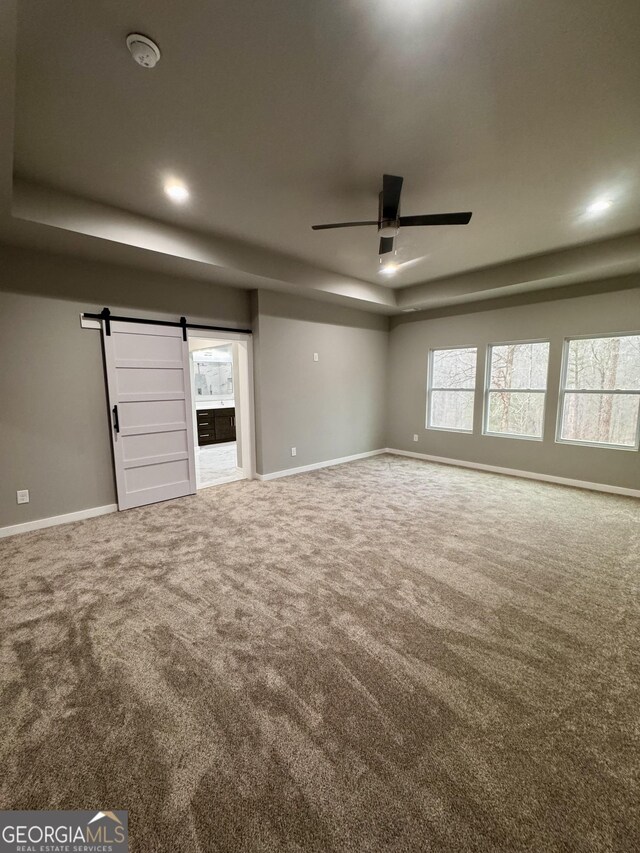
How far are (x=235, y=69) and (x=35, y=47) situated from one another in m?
0.90

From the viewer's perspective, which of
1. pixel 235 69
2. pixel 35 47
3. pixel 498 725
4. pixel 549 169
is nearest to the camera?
pixel 498 725

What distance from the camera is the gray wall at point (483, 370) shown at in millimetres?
4289

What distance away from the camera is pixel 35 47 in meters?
1.58

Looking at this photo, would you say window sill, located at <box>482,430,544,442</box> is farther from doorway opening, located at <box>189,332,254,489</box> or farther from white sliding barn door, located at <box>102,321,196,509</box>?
white sliding barn door, located at <box>102,321,196,509</box>

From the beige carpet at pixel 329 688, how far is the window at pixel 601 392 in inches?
76.5

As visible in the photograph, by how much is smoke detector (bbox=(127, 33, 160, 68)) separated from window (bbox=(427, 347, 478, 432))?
17.0ft

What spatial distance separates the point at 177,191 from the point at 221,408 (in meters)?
5.44

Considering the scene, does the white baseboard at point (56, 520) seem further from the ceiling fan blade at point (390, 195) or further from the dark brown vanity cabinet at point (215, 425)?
the ceiling fan blade at point (390, 195)

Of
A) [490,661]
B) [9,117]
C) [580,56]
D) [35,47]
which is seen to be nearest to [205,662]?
[490,661]

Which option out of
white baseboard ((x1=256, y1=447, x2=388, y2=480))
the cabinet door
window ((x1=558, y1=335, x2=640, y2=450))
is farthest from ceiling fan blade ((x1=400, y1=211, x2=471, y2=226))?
the cabinet door

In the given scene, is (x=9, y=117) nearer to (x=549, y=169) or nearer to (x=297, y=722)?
(x=297, y=722)

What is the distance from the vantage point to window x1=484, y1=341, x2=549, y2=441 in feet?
16.2

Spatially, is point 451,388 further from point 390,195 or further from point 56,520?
point 56,520

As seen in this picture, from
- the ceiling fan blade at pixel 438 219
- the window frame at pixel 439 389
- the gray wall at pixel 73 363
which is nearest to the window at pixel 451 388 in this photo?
the window frame at pixel 439 389
